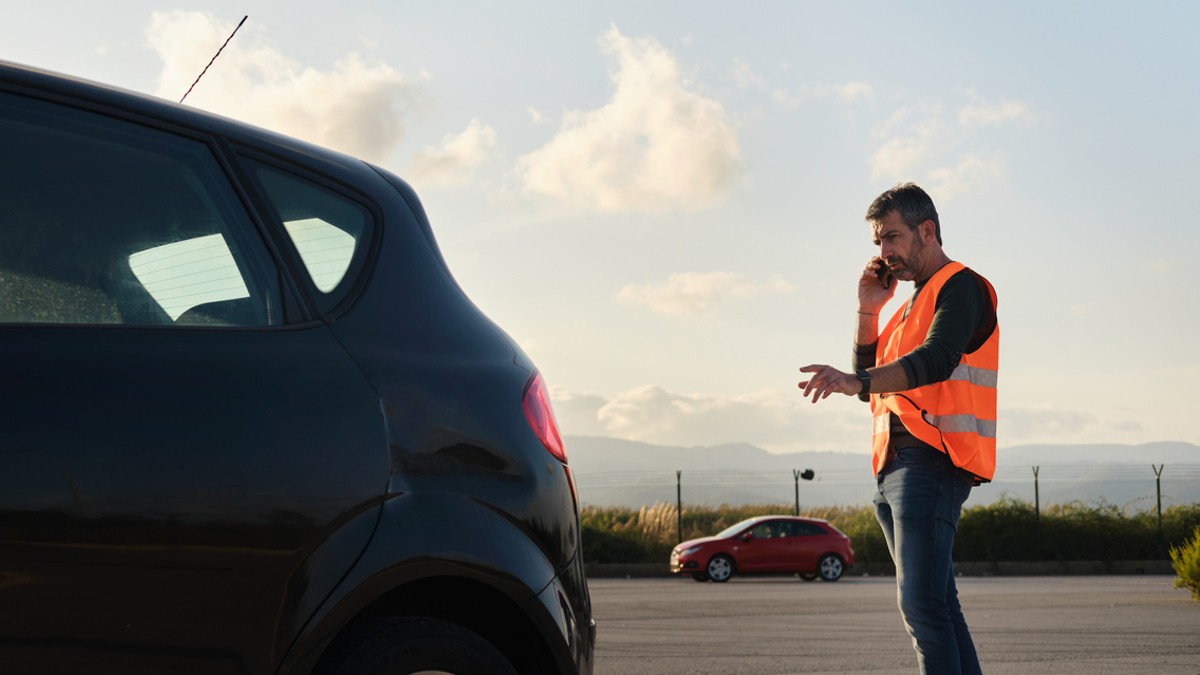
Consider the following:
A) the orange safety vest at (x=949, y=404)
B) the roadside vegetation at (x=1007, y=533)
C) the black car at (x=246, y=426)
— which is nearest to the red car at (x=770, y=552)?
the roadside vegetation at (x=1007, y=533)

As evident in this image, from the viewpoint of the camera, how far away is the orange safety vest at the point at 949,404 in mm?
4539

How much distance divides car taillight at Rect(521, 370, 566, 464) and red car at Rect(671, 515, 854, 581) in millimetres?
21566

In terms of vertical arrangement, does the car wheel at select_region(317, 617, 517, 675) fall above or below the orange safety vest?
below

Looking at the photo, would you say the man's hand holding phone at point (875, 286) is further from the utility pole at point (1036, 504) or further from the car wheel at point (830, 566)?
the utility pole at point (1036, 504)

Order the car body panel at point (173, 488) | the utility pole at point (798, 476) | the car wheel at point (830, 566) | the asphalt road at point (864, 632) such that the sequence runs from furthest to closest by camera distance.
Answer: the utility pole at point (798, 476) < the car wheel at point (830, 566) < the asphalt road at point (864, 632) < the car body panel at point (173, 488)

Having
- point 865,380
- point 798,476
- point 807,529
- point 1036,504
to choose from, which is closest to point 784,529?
point 807,529

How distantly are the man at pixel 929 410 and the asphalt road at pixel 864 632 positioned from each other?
3908mm

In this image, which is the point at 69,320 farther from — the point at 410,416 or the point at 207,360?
the point at 410,416

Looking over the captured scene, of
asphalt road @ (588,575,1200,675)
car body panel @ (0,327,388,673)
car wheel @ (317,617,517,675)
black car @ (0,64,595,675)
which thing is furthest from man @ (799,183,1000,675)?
asphalt road @ (588,575,1200,675)

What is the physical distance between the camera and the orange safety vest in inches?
179

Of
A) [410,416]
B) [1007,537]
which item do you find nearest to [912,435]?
[410,416]

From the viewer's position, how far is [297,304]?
2.87 m

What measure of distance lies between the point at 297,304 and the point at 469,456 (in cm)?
49

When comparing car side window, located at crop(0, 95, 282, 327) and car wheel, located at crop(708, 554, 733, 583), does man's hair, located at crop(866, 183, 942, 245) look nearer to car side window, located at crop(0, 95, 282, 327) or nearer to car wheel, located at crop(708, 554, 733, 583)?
car side window, located at crop(0, 95, 282, 327)
